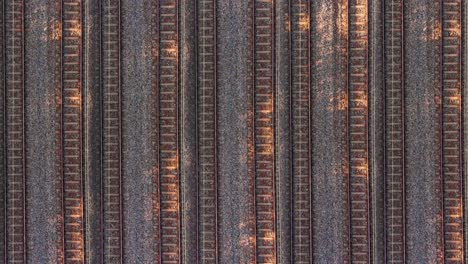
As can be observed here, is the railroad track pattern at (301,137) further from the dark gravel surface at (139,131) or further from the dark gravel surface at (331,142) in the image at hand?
the dark gravel surface at (139,131)

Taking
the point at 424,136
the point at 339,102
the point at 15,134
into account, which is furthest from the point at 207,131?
the point at 424,136

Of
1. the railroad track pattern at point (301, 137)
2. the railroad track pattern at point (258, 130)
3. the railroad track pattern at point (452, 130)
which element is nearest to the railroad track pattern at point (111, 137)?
the railroad track pattern at point (258, 130)

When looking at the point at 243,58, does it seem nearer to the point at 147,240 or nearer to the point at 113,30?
the point at 113,30

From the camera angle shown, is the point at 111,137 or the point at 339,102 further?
the point at 111,137

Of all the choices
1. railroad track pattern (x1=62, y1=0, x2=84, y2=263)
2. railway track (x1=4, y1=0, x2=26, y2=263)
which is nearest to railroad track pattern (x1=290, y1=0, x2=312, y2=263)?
railroad track pattern (x1=62, y1=0, x2=84, y2=263)

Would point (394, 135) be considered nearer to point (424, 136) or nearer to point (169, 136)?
point (424, 136)
